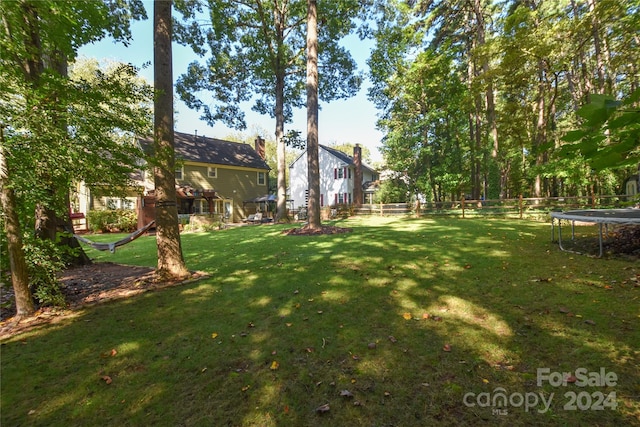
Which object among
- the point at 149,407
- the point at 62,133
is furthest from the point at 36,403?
the point at 62,133

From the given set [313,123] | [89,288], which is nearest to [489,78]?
[313,123]

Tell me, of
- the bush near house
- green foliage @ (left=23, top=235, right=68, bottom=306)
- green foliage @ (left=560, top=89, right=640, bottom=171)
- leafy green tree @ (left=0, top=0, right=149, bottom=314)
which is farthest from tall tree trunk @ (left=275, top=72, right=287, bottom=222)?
green foliage @ (left=560, top=89, right=640, bottom=171)

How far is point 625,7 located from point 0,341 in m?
21.1

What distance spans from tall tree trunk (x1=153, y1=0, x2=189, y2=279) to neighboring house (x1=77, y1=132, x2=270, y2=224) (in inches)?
677

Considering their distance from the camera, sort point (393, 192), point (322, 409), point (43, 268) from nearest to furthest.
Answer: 1. point (322, 409)
2. point (43, 268)
3. point (393, 192)

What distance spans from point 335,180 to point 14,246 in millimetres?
31889

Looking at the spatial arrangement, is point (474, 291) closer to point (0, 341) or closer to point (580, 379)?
point (580, 379)

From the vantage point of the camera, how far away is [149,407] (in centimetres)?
221

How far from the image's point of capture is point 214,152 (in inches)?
1085

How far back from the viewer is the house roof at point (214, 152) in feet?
83.0

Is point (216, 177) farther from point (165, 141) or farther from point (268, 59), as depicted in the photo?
point (165, 141)

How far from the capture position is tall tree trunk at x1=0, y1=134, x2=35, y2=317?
11.2ft

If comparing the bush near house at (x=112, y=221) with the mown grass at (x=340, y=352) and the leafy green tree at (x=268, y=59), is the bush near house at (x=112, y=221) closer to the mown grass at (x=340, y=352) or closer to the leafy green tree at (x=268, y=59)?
the leafy green tree at (x=268, y=59)

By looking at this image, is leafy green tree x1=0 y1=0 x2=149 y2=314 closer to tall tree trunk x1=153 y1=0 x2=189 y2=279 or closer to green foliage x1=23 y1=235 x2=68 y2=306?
green foliage x1=23 y1=235 x2=68 y2=306
